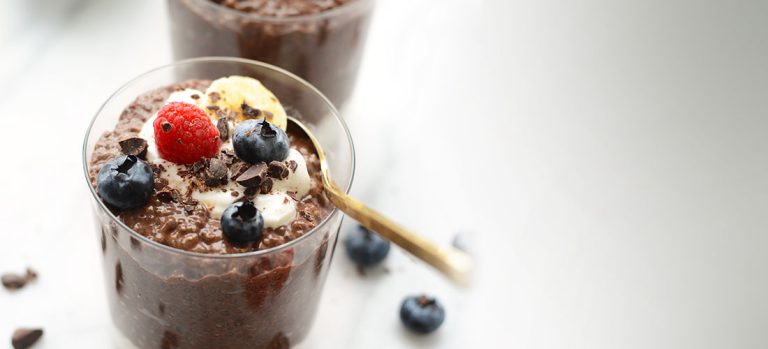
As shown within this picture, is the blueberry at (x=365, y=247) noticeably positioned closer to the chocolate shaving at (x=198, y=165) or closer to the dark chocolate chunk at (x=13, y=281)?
the chocolate shaving at (x=198, y=165)

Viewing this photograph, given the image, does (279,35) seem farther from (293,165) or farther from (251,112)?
(293,165)

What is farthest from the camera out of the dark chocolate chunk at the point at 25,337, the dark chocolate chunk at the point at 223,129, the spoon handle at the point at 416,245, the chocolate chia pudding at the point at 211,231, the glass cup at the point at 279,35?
the glass cup at the point at 279,35

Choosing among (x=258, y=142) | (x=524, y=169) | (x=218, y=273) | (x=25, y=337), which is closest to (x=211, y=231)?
(x=218, y=273)

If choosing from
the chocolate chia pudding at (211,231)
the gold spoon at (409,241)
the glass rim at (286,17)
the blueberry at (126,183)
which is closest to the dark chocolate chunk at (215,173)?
the chocolate chia pudding at (211,231)

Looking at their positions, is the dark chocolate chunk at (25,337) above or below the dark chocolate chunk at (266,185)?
below

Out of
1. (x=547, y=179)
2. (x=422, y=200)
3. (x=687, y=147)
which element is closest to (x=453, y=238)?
(x=422, y=200)

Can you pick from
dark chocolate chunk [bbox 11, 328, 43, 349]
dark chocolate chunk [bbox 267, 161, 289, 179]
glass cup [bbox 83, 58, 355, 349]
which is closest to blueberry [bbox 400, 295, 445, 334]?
glass cup [bbox 83, 58, 355, 349]

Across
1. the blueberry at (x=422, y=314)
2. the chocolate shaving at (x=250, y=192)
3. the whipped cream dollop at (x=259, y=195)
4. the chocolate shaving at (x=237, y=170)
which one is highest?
the chocolate shaving at (x=237, y=170)
